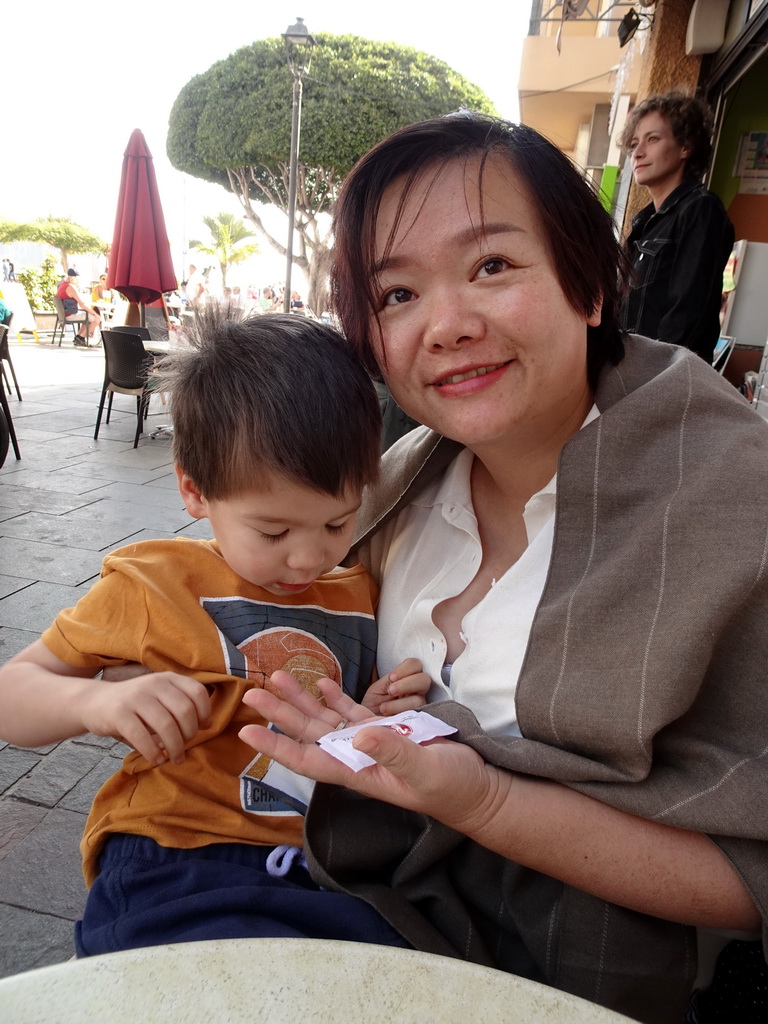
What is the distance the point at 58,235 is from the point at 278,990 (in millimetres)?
37608

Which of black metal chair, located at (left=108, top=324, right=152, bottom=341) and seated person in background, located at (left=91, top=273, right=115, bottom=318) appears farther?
seated person in background, located at (left=91, top=273, right=115, bottom=318)

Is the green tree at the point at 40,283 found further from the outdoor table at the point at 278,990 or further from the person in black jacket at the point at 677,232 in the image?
the outdoor table at the point at 278,990

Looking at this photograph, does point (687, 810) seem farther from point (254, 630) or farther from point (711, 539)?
point (254, 630)

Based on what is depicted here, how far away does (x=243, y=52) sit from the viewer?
17234 millimetres

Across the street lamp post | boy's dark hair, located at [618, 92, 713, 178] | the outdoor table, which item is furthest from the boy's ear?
the street lamp post

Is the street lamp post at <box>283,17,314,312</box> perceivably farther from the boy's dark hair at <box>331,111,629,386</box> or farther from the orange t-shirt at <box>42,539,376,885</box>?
the orange t-shirt at <box>42,539,376,885</box>

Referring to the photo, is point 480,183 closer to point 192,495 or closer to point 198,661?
point 192,495

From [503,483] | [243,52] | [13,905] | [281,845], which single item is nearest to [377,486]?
[503,483]

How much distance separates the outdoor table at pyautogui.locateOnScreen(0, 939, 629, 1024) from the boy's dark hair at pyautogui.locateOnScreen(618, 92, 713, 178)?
4.14 m

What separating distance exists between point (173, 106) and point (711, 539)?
21.9 meters

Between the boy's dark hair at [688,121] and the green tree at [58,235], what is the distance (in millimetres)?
31627

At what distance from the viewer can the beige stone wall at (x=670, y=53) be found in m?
6.09

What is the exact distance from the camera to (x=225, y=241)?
3622cm

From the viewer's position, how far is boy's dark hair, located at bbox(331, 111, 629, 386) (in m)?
1.21
